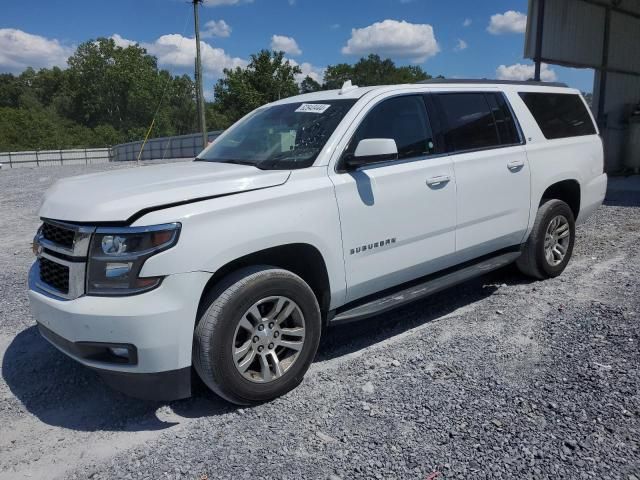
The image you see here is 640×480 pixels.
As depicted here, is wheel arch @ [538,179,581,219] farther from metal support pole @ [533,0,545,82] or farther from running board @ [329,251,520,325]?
metal support pole @ [533,0,545,82]

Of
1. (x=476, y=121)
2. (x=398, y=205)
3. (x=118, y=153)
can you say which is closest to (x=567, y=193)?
(x=476, y=121)

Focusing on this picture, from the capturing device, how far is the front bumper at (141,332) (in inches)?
110

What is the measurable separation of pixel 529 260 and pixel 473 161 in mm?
1438

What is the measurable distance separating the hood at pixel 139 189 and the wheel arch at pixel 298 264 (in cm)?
41

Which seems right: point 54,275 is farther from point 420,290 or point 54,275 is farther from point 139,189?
point 420,290

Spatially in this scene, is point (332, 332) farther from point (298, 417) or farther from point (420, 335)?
point (298, 417)

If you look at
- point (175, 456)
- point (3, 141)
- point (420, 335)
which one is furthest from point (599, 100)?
point (3, 141)

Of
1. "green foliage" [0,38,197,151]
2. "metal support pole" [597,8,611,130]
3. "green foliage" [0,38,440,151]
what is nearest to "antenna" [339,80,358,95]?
"metal support pole" [597,8,611,130]

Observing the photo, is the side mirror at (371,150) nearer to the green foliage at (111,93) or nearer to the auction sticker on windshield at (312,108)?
the auction sticker on windshield at (312,108)

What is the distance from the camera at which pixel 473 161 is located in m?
4.39

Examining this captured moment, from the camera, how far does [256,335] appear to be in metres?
3.21

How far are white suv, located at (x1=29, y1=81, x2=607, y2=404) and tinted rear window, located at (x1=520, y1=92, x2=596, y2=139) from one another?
95mm

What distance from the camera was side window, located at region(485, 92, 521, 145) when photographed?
4.83 m

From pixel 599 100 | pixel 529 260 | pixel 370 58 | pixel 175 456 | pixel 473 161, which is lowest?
pixel 175 456
